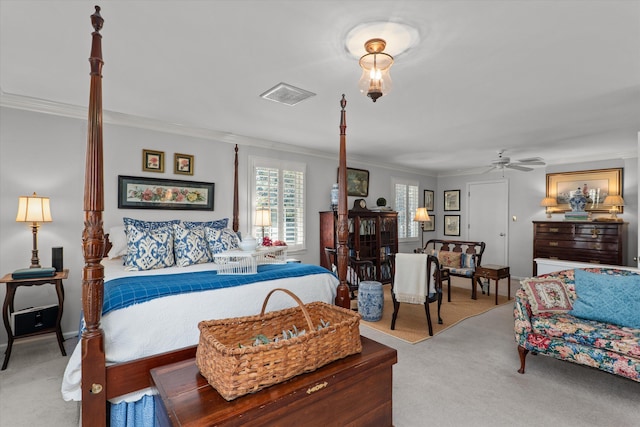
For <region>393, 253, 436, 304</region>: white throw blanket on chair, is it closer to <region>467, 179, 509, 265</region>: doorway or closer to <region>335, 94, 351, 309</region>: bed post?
<region>335, 94, 351, 309</region>: bed post

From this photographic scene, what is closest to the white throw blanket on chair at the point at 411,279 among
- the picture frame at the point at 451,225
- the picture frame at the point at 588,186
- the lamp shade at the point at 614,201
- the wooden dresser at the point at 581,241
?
the wooden dresser at the point at 581,241

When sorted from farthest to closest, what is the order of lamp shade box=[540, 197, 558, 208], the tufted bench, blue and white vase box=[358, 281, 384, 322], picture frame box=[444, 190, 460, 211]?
picture frame box=[444, 190, 460, 211] → lamp shade box=[540, 197, 558, 208] → the tufted bench → blue and white vase box=[358, 281, 384, 322]

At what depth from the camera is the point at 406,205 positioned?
24.4 feet

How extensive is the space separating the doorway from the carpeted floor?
4.27 metres

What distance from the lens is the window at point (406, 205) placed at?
7.24 meters

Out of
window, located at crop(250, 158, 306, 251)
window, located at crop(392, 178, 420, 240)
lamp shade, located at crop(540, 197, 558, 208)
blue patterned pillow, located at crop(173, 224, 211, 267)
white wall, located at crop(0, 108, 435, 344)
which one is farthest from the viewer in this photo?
window, located at crop(392, 178, 420, 240)

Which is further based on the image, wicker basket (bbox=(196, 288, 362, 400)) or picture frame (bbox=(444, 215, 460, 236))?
picture frame (bbox=(444, 215, 460, 236))

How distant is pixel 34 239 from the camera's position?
3092mm

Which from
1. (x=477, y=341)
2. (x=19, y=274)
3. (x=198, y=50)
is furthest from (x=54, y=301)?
(x=477, y=341)

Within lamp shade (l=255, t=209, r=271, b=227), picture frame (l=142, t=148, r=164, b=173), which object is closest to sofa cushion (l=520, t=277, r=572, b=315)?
lamp shade (l=255, t=209, r=271, b=227)

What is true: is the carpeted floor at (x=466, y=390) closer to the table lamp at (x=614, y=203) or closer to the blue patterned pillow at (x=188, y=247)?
the blue patterned pillow at (x=188, y=247)

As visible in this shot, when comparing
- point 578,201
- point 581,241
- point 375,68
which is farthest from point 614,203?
point 375,68

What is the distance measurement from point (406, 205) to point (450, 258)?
2225 mm

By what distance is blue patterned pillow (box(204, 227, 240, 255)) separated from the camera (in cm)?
330
